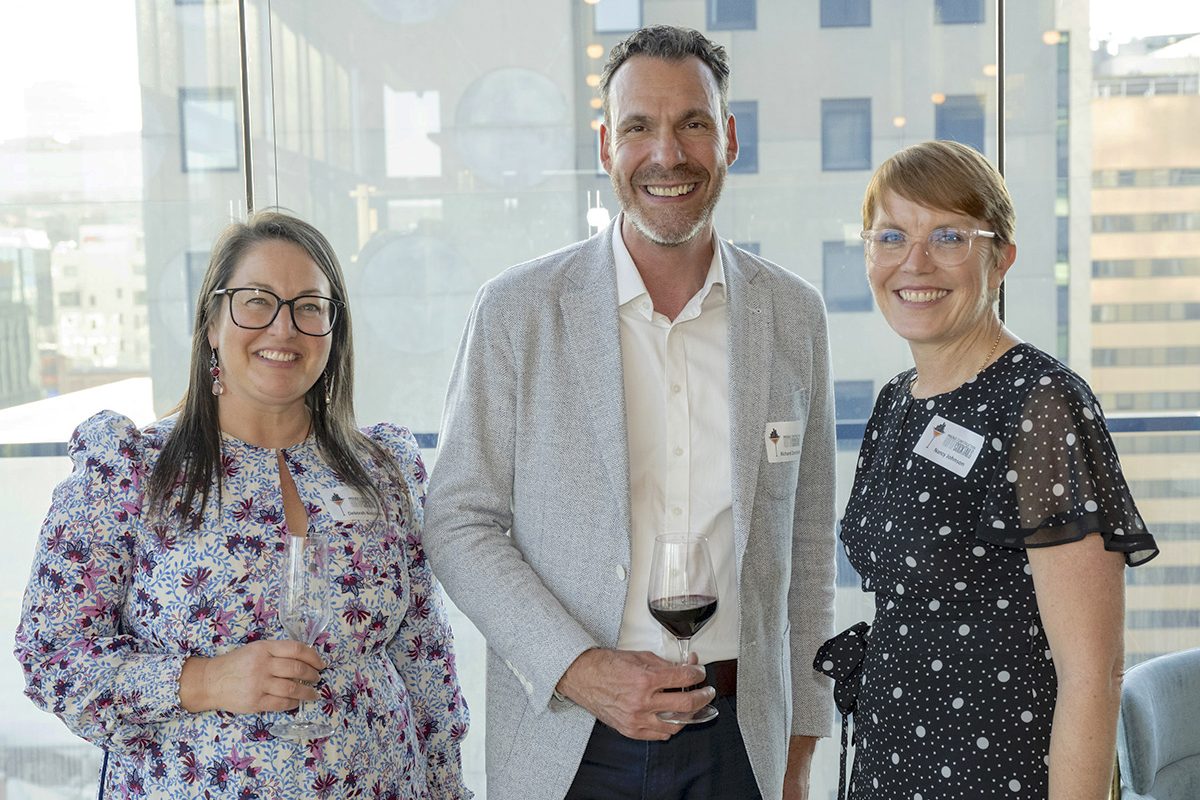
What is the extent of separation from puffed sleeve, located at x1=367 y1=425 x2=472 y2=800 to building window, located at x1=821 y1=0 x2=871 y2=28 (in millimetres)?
2197

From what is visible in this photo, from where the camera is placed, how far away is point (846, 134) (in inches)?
147

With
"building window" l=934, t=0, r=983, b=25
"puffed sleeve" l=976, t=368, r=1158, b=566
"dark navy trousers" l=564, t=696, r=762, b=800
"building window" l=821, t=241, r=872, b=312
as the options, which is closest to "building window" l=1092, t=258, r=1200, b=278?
"building window" l=821, t=241, r=872, b=312

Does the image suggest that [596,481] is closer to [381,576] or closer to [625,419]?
[625,419]

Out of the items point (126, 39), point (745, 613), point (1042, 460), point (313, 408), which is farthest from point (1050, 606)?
point (126, 39)

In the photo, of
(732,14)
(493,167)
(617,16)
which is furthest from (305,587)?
(732,14)

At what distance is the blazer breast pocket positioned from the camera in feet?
7.27

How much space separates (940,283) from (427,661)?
1322 millimetres

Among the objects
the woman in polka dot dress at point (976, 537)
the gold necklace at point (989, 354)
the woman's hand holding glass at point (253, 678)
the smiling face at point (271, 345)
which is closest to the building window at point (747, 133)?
the woman in polka dot dress at point (976, 537)

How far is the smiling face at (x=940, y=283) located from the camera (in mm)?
1910

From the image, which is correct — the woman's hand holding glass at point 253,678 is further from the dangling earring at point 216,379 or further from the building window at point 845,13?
the building window at point 845,13

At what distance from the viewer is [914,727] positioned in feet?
6.13

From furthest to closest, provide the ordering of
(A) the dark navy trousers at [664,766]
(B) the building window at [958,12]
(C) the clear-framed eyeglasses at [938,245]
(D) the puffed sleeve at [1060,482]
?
(B) the building window at [958,12] → (A) the dark navy trousers at [664,766] → (C) the clear-framed eyeglasses at [938,245] → (D) the puffed sleeve at [1060,482]

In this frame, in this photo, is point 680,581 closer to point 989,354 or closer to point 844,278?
point 989,354

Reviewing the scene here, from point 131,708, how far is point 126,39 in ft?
8.59
